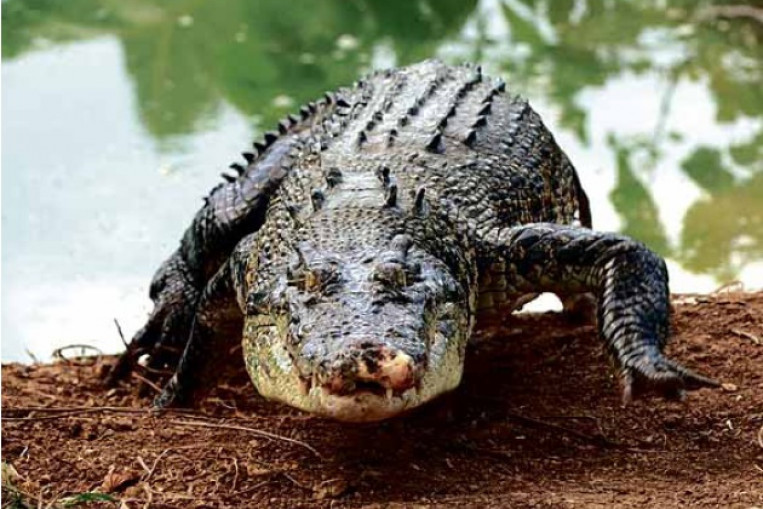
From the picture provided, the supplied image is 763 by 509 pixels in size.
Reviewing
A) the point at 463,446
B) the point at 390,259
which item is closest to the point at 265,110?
the point at 463,446

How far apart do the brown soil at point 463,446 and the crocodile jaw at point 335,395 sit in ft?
1.01

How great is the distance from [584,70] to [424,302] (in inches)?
243

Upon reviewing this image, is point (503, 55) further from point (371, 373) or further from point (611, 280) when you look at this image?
point (371, 373)

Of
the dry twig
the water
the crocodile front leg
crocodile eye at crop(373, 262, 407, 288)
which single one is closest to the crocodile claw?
the crocodile front leg

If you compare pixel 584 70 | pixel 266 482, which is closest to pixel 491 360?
pixel 266 482

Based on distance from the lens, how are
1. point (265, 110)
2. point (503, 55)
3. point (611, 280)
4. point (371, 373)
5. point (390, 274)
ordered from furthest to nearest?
point (503, 55), point (265, 110), point (611, 280), point (390, 274), point (371, 373)

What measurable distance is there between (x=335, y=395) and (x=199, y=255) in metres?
2.13

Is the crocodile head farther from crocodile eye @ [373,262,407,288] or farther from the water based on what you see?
the water

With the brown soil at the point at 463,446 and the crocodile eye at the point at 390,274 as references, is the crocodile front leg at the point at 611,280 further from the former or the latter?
the crocodile eye at the point at 390,274

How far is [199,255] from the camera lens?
16.0ft

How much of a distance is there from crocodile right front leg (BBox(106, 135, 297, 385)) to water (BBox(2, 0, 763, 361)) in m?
0.51

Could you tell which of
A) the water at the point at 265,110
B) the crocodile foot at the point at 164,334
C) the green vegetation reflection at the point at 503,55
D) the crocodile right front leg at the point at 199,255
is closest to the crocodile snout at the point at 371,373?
the crocodile right front leg at the point at 199,255

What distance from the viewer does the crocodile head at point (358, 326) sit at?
2.84 metres

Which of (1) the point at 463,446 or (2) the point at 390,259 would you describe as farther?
(1) the point at 463,446
